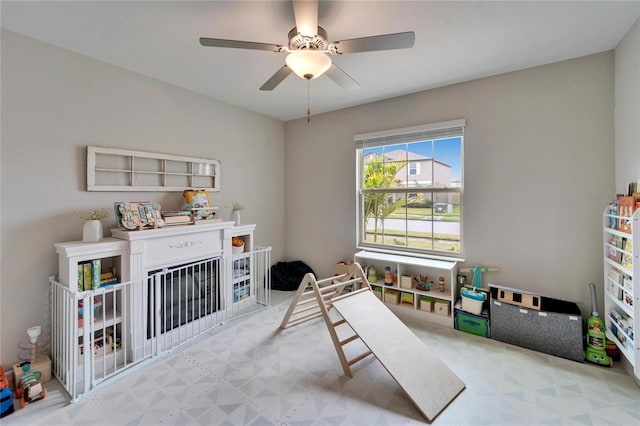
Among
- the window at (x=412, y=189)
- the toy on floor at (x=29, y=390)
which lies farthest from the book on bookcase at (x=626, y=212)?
the toy on floor at (x=29, y=390)

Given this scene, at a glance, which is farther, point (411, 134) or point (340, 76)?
point (411, 134)

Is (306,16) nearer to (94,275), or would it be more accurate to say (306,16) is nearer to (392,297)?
(94,275)

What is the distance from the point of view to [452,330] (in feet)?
9.08

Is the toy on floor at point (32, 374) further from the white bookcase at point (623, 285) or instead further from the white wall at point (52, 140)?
the white bookcase at point (623, 285)

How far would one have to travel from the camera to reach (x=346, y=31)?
6.62ft

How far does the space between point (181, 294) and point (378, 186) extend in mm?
2607

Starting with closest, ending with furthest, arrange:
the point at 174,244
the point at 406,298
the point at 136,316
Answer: the point at 136,316 < the point at 174,244 < the point at 406,298

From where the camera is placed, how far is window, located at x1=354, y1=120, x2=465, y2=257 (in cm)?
310

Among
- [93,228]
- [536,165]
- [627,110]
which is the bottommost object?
[93,228]

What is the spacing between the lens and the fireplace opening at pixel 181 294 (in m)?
2.42

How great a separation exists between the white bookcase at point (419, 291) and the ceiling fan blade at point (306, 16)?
2389 mm

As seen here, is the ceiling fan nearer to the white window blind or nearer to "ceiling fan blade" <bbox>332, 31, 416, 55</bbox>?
"ceiling fan blade" <bbox>332, 31, 416, 55</bbox>

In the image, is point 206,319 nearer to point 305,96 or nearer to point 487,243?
point 305,96

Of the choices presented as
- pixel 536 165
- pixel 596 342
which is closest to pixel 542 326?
pixel 596 342
